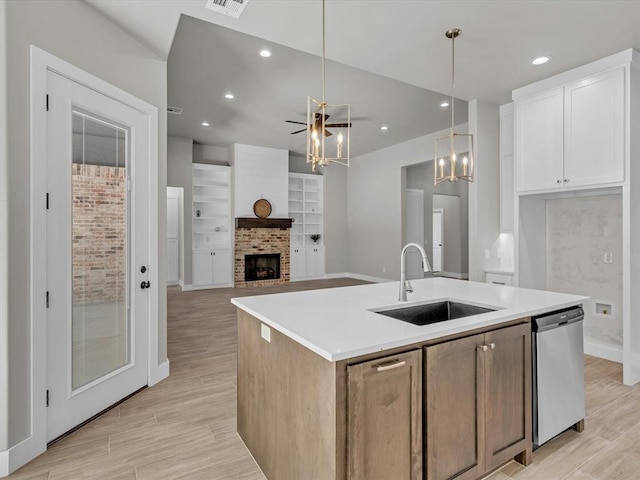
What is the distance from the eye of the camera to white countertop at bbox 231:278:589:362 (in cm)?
142

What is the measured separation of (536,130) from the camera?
12.5 feet

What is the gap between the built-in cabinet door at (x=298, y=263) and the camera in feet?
30.3

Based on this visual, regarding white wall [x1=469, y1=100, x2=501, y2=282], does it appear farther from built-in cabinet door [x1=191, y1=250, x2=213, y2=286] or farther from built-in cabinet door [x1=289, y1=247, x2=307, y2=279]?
built-in cabinet door [x1=191, y1=250, x2=213, y2=286]

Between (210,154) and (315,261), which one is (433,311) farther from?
(210,154)

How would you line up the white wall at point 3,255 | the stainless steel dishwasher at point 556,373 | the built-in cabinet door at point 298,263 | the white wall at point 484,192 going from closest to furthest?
the white wall at point 3,255, the stainless steel dishwasher at point 556,373, the white wall at point 484,192, the built-in cabinet door at point 298,263

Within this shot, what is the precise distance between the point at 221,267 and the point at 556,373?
23.8ft

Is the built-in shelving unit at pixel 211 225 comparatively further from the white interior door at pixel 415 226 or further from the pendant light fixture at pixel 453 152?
the pendant light fixture at pixel 453 152

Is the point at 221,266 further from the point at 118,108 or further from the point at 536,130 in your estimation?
the point at 536,130

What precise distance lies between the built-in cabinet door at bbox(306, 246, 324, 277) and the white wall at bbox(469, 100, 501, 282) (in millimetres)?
5433

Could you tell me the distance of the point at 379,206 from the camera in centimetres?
875

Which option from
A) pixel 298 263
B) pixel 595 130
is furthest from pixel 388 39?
pixel 298 263

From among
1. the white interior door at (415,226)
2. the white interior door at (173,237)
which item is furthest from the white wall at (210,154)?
the white interior door at (415,226)

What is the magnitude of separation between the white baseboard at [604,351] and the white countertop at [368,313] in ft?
6.54

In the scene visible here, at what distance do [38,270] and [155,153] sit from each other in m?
1.34
